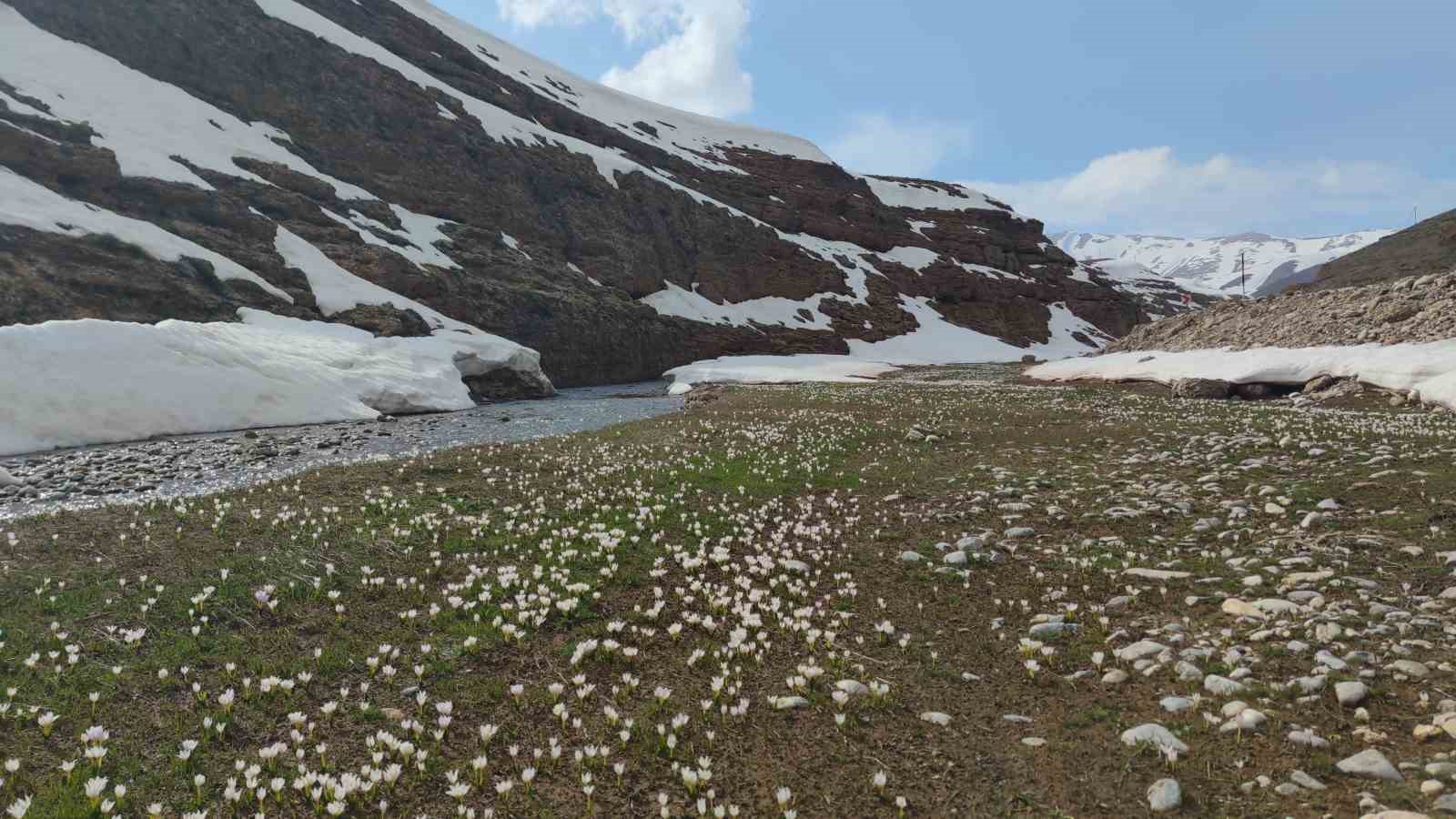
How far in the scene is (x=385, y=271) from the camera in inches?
1929

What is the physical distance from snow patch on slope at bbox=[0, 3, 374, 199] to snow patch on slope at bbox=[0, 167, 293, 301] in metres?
6.25

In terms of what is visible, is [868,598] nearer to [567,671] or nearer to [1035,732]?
[1035,732]

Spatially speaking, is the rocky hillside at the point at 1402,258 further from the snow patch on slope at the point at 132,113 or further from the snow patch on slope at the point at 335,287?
the snow patch on slope at the point at 132,113

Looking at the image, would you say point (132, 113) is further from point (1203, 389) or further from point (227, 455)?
point (1203, 389)

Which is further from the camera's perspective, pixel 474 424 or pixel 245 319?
pixel 245 319

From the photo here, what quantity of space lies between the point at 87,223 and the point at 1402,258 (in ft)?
393

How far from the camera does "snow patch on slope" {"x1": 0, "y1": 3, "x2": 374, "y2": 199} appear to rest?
42938 millimetres

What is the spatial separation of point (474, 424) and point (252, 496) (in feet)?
53.0

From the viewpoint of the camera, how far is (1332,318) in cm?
3453

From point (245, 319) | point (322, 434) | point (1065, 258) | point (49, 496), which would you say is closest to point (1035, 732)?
point (49, 496)

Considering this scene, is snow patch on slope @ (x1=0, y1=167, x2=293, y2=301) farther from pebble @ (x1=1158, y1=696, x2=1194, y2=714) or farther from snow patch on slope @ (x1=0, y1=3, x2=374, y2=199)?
pebble @ (x1=1158, y1=696, x2=1194, y2=714)

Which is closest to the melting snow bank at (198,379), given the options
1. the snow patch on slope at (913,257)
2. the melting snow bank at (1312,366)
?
the melting snow bank at (1312,366)

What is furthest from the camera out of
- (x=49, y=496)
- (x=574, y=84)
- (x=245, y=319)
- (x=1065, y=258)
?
(x=1065, y=258)

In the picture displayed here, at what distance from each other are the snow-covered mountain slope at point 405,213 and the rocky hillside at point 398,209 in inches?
8.6
